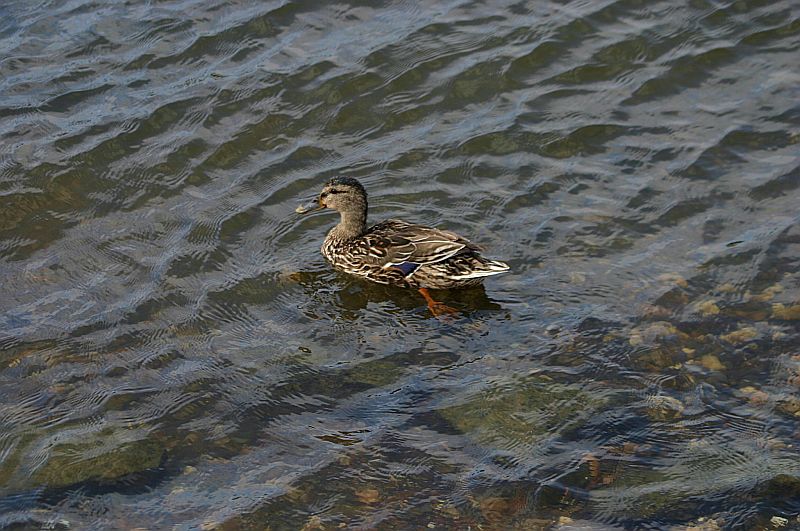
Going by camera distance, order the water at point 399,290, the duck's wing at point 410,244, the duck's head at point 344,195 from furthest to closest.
→ the duck's head at point 344,195, the duck's wing at point 410,244, the water at point 399,290

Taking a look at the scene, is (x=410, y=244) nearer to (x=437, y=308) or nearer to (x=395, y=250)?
(x=395, y=250)

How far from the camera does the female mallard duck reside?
8484 millimetres

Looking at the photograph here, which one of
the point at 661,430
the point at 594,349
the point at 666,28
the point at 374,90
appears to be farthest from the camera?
the point at 666,28

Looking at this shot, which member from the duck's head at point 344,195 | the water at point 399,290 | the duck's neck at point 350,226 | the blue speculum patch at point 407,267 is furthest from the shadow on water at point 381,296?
the duck's head at point 344,195

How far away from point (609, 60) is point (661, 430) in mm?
5544

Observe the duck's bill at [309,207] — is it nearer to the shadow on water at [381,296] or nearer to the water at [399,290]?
the water at [399,290]

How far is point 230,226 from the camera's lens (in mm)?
9281

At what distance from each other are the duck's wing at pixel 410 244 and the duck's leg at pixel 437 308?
0.93 feet

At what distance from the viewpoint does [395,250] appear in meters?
8.88

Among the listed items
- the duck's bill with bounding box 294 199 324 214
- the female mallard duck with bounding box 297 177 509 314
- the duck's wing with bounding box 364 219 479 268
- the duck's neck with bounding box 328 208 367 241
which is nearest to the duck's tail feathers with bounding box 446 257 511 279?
the female mallard duck with bounding box 297 177 509 314

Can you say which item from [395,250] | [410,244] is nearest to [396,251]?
[395,250]

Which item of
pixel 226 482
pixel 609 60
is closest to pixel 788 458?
pixel 226 482

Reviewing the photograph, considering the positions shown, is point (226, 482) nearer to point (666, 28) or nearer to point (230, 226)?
point (230, 226)

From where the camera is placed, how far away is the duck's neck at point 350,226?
9195 mm
